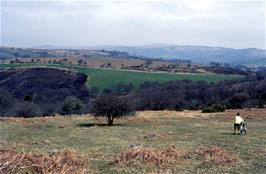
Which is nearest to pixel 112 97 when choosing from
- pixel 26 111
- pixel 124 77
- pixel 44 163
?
pixel 26 111

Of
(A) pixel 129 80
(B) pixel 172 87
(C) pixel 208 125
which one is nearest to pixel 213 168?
(C) pixel 208 125

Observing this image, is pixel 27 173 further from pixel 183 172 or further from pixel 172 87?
pixel 172 87

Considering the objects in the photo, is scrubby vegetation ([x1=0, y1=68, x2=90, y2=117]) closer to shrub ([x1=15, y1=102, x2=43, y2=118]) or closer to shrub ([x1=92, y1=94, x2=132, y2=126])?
shrub ([x1=15, y1=102, x2=43, y2=118])

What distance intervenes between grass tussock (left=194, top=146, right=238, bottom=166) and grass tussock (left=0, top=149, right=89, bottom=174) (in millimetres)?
5883

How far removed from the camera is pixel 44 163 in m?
16.6

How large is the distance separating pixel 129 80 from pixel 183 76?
60.5 ft

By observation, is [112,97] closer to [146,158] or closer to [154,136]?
[154,136]

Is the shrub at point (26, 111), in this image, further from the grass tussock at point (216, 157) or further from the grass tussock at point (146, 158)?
the grass tussock at point (146, 158)

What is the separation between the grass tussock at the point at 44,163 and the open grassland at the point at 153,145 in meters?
0.20

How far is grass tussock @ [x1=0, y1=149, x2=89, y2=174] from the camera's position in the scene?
14.4 m

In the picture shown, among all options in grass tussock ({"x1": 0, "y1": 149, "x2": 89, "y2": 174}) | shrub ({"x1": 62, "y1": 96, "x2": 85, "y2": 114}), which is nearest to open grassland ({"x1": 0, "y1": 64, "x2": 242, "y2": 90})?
shrub ({"x1": 62, "y1": 96, "x2": 85, "y2": 114})

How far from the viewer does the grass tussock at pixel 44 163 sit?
1444cm

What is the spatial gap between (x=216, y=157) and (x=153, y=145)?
6.47 metres

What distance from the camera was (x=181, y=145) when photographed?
26.7 metres
